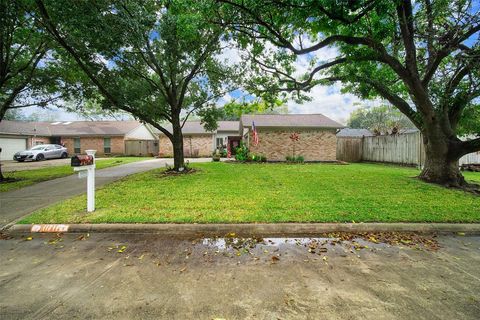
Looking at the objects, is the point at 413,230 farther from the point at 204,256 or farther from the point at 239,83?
the point at 239,83

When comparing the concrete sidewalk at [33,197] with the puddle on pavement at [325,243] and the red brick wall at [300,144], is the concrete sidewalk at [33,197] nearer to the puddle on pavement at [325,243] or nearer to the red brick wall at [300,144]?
the puddle on pavement at [325,243]

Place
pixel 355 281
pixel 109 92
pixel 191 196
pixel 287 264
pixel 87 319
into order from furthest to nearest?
pixel 109 92
pixel 191 196
pixel 287 264
pixel 355 281
pixel 87 319

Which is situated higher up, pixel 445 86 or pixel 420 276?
pixel 445 86

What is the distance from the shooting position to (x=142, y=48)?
26.7 feet

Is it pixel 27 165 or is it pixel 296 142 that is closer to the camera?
pixel 27 165

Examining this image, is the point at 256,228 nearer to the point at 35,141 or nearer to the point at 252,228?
the point at 252,228

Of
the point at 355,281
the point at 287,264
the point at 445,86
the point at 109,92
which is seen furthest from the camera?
the point at 109,92

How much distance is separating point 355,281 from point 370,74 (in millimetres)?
9523

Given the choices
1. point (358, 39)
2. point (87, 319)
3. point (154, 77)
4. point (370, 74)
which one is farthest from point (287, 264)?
point (154, 77)

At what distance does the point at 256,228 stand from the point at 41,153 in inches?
1018

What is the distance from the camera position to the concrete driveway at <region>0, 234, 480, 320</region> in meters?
2.26

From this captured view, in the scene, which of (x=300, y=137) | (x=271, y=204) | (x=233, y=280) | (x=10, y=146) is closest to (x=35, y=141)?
(x=10, y=146)

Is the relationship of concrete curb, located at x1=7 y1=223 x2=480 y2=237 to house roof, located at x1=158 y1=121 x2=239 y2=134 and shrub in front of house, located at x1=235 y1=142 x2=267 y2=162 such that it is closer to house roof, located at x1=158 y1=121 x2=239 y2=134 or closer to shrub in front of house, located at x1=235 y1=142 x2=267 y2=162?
shrub in front of house, located at x1=235 y1=142 x2=267 y2=162

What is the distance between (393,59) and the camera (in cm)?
754
